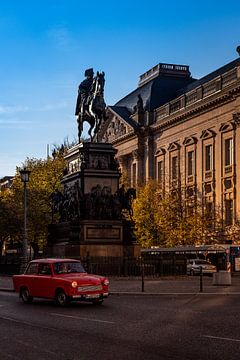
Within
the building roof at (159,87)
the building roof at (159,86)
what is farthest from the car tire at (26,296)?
the building roof at (159,86)

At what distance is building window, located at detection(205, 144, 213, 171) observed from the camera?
83562 mm

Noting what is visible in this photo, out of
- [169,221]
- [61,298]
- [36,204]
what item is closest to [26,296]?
[61,298]

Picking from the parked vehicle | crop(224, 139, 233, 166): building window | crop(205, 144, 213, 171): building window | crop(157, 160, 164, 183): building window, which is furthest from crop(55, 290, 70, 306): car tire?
crop(157, 160, 164, 183): building window

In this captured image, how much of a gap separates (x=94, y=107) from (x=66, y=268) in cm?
2065

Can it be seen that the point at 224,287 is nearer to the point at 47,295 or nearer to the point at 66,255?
the point at 66,255

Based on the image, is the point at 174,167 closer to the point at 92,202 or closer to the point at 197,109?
the point at 197,109

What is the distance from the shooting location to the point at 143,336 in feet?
48.9

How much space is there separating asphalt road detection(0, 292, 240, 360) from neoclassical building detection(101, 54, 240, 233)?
54.9 m

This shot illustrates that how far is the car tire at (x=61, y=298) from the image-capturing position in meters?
22.7

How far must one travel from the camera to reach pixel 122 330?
1603cm

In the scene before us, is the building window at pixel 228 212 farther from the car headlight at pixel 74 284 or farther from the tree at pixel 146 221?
the car headlight at pixel 74 284

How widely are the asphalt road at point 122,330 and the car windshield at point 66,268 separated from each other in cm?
112

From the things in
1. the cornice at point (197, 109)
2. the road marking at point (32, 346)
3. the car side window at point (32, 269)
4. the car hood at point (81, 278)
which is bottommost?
the road marking at point (32, 346)

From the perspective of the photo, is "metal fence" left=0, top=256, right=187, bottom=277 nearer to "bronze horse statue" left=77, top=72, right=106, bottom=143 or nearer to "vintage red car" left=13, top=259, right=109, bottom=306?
"bronze horse statue" left=77, top=72, right=106, bottom=143
